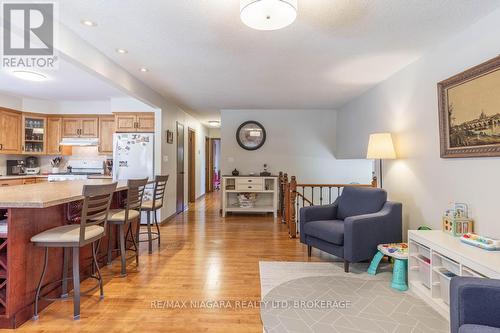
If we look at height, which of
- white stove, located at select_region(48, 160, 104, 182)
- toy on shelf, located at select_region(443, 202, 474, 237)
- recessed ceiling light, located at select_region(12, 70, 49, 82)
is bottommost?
toy on shelf, located at select_region(443, 202, 474, 237)

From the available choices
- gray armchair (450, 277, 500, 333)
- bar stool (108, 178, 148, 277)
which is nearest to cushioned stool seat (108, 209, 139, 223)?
bar stool (108, 178, 148, 277)

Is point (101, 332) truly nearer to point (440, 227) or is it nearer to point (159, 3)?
point (159, 3)

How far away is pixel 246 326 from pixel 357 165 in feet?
16.4

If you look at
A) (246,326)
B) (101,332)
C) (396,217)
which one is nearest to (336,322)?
(246,326)

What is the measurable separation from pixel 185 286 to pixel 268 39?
8.28ft

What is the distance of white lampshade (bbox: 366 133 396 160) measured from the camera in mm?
3391

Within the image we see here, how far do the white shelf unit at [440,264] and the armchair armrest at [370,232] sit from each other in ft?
1.29

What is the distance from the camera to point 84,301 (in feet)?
7.47

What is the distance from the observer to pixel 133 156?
4.80 meters

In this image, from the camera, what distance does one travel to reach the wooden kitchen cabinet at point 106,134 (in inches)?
213

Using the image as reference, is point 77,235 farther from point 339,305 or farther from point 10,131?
point 10,131

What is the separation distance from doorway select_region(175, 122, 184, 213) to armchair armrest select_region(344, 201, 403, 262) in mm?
4066

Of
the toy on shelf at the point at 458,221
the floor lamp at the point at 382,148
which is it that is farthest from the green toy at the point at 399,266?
the floor lamp at the point at 382,148

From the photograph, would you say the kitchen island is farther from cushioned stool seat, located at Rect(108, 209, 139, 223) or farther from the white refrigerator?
the white refrigerator
